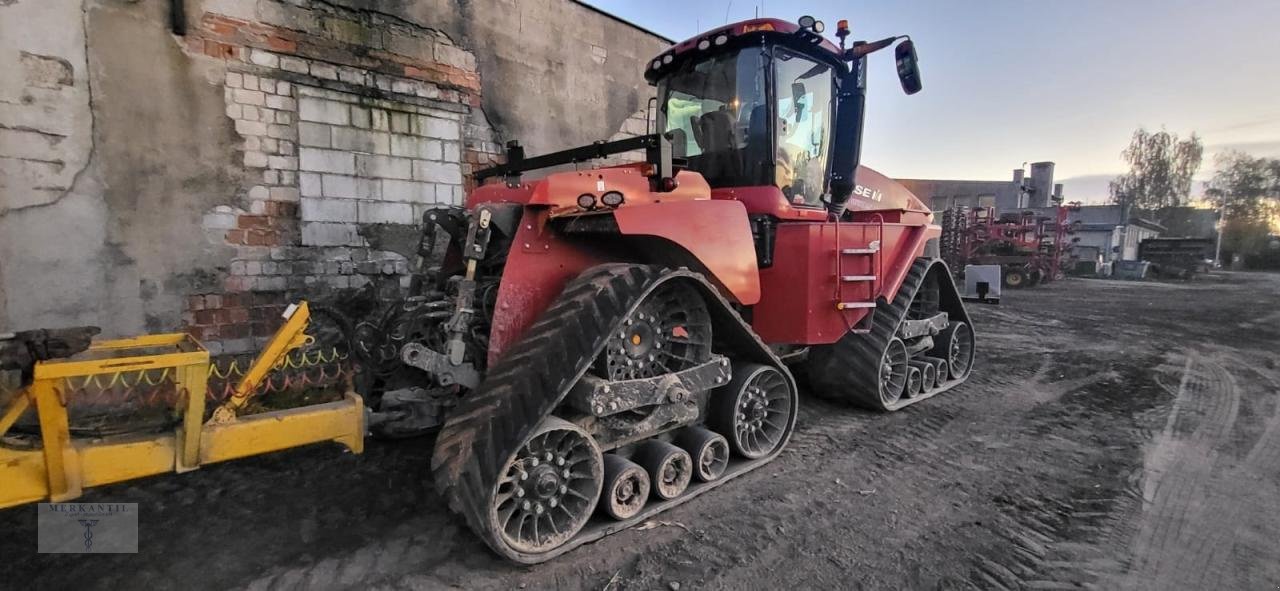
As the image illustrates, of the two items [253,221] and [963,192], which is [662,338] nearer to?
[253,221]

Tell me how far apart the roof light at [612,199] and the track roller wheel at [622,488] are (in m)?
1.36

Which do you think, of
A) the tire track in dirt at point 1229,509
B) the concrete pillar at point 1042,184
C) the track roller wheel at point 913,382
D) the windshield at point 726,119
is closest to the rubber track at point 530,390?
the windshield at point 726,119

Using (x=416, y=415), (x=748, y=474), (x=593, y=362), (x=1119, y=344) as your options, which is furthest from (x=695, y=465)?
(x=1119, y=344)

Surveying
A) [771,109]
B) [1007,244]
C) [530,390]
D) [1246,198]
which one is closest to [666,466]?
[530,390]

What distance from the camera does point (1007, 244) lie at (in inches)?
771

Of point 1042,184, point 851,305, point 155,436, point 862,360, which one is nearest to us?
point 155,436

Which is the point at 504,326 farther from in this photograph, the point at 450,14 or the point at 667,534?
the point at 450,14

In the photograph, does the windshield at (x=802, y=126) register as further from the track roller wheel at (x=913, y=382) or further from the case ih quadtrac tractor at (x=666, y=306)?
the track roller wheel at (x=913, y=382)

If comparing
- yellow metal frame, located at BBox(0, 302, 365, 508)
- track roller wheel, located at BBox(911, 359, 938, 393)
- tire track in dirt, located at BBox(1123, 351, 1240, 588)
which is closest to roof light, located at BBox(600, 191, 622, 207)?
yellow metal frame, located at BBox(0, 302, 365, 508)

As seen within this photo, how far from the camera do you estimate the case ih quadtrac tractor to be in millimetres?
2830

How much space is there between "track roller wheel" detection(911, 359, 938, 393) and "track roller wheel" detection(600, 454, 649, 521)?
3538 millimetres

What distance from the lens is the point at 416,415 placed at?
378 cm

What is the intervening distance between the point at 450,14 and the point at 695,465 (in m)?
5.65

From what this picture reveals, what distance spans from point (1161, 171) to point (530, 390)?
6262 centimetres
